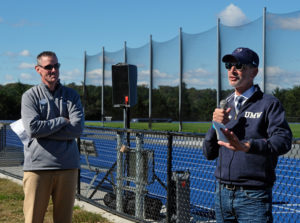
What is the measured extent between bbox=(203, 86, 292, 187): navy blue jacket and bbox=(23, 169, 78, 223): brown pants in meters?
1.59

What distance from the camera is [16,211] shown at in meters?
6.39

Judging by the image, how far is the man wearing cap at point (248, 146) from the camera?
2.40 metres

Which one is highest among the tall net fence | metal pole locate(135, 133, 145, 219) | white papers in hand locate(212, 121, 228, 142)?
the tall net fence

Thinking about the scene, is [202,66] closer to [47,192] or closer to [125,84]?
[125,84]

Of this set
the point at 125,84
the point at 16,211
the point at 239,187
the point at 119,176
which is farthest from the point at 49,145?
the point at 125,84

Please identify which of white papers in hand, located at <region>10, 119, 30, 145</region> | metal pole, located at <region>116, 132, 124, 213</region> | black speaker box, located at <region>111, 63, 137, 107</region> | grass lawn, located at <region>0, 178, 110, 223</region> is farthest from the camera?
black speaker box, located at <region>111, 63, 137, 107</region>

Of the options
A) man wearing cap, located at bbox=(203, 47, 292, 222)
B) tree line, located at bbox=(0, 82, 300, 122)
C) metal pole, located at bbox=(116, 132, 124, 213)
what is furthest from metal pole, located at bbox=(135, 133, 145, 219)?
tree line, located at bbox=(0, 82, 300, 122)

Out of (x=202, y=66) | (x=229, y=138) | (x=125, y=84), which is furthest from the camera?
(x=202, y=66)

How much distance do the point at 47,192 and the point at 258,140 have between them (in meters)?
2.01

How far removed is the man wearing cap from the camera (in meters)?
2.40

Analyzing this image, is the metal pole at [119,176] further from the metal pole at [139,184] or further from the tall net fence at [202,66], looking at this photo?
the tall net fence at [202,66]

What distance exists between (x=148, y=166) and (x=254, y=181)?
136 inches

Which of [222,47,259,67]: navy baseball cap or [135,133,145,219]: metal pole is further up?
[222,47,259,67]: navy baseball cap

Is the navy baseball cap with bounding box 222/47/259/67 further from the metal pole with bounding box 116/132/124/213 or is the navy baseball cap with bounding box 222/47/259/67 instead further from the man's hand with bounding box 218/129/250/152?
the metal pole with bounding box 116/132/124/213
